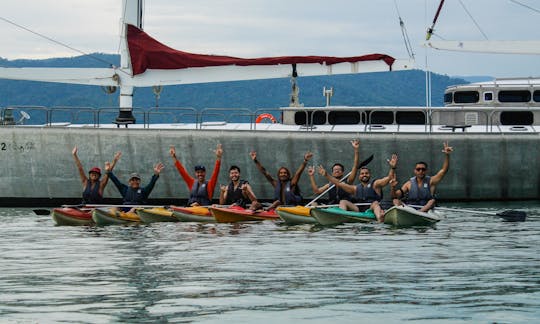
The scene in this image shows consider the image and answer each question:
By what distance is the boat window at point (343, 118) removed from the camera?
3938 centimetres

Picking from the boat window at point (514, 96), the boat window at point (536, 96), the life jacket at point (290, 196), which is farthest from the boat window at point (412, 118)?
the life jacket at point (290, 196)

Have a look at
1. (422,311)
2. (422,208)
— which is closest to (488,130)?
(422,208)

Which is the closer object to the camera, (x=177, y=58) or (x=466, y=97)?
(x=177, y=58)

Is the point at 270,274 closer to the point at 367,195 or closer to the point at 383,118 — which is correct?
the point at 367,195

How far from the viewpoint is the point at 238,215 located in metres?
30.6

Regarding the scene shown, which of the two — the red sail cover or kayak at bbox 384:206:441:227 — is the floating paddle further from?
kayak at bbox 384:206:441:227

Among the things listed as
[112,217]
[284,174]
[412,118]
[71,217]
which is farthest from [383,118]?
[71,217]

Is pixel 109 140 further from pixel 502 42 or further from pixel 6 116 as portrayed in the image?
pixel 502 42

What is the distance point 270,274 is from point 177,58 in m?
18.8

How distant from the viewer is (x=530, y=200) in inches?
1523

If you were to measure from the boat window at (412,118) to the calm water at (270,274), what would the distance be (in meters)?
10.2

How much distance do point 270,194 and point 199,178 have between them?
731 cm

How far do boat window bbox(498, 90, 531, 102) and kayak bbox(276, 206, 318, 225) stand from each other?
13.2 m

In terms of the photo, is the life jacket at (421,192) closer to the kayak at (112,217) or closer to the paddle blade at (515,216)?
the paddle blade at (515,216)
